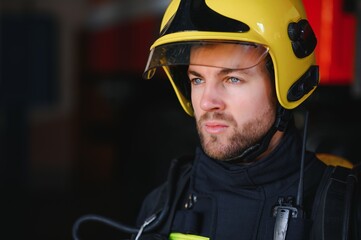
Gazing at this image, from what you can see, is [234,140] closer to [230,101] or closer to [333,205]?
[230,101]

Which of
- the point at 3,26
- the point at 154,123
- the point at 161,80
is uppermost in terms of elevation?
the point at 3,26

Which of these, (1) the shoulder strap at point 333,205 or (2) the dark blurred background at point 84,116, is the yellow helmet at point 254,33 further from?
(2) the dark blurred background at point 84,116

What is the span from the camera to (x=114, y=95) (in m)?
6.83

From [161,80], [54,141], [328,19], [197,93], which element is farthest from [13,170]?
[197,93]

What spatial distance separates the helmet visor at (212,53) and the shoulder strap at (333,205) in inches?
15.0

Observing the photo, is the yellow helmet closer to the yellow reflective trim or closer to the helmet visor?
the helmet visor

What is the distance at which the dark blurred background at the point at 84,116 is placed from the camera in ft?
16.8

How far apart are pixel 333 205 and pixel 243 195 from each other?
0.28 meters

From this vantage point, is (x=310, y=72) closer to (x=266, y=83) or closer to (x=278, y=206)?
(x=266, y=83)

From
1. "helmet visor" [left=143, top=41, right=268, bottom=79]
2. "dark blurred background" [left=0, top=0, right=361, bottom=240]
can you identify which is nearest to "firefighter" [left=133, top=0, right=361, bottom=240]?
"helmet visor" [left=143, top=41, right=268, bottom=79]

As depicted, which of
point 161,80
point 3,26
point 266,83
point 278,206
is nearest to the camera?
point 278,206

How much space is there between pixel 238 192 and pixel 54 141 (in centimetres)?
635

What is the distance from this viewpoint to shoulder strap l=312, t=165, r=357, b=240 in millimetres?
1675

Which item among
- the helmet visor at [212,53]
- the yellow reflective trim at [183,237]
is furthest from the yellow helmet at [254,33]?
the yellow reflective trim at [183,237]
